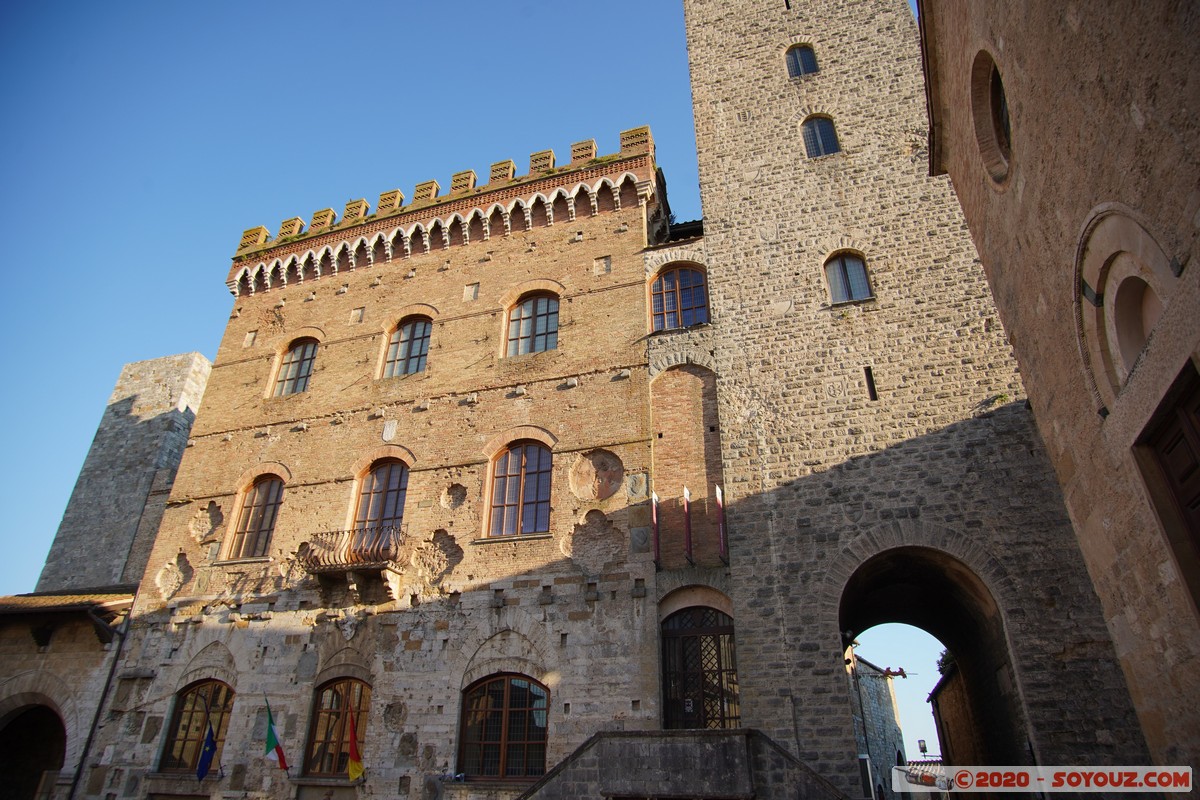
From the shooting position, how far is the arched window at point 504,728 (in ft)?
38.5

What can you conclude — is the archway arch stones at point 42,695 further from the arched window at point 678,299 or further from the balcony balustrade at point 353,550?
the arched window at point 678,299

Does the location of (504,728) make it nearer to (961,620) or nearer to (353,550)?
(353,550)

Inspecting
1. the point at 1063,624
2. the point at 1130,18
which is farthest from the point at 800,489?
the point at 1130,18

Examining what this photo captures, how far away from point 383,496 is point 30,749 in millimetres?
10368

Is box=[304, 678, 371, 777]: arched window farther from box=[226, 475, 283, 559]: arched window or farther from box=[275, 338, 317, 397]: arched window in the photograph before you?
box=[275, 338, 317, 397]: arched window

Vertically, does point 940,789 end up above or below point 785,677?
below

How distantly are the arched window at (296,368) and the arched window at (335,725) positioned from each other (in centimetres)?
730

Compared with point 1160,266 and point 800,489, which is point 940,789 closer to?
point 800,489

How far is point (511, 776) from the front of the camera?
1167cm

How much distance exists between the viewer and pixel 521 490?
13977 mm

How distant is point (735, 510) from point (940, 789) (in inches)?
190

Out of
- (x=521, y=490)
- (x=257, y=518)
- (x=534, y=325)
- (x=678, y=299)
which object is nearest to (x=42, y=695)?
(x=257, y=518)

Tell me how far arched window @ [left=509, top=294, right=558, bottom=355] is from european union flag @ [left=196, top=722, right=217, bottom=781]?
368 inches

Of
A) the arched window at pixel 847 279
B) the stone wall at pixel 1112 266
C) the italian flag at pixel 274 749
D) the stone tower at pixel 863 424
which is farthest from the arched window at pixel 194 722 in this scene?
the stone wall at pixel 1112 266
